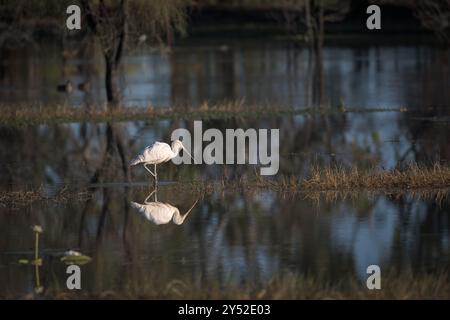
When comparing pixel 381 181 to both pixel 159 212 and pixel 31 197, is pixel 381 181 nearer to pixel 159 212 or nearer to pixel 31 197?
pixel 159 212

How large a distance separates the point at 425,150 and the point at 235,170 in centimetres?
408

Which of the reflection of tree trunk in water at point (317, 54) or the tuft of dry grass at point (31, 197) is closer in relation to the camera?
the tuft of dry grass at point (31, 197)

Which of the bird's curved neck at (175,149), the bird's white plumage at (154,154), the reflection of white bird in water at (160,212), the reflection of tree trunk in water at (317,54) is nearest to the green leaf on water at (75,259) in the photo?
the reflection of white bird in water at (160,212)

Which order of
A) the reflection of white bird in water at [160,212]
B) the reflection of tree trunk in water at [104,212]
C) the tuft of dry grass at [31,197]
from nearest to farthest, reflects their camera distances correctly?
the reflection of tree trunk in water at [104,212], the reflection of white bird in water at [160,212], the tuft of dry grass at [31,197]

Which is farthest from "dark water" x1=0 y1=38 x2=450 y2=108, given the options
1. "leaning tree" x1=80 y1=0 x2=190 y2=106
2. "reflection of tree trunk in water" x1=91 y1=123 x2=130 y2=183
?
"reflection of tree trunk in water" x1=91 y1=123 x2=130 y2=183

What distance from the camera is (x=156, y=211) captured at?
15.0 m

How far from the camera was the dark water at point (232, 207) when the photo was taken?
38.5 ft

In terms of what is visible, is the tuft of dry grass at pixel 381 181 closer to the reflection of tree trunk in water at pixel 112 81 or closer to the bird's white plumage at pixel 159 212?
the bird's white plumage at pixel 159 212

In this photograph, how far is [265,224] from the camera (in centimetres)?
1416

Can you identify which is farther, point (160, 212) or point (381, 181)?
point (381, 181)

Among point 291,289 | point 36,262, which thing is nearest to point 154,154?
point 36,262

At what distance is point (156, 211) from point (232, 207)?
1.10 metres

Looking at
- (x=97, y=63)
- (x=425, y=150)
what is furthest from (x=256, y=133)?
(x=97, y=63)

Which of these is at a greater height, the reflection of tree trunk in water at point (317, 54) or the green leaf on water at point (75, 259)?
the reflection of tree trunk in water at point (317, 54)
